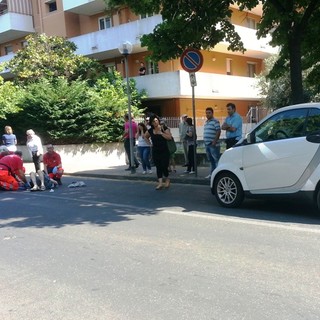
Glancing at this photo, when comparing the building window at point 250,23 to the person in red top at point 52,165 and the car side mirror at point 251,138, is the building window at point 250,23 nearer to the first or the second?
the person in red top at point 52,165

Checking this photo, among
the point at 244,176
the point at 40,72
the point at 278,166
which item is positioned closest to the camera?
the point at 278,166

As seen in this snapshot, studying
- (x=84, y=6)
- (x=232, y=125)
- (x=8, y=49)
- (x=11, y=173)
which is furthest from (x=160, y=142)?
(x=8, y=49)

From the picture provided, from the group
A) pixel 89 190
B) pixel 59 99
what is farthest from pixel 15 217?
pixel 59 99

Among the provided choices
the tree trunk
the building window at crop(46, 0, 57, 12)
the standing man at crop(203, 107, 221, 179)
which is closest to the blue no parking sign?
the standing man at crop(203, 107, 221, 179)

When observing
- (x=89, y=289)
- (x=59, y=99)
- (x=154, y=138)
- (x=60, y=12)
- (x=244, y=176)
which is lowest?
(x=89, y=289)

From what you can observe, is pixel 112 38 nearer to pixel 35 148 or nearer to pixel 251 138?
pixel 35 148

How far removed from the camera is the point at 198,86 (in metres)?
25.2

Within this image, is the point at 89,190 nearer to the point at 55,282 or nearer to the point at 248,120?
the point at 55,282

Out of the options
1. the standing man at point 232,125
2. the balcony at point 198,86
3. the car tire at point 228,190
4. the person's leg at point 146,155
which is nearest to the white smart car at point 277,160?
the car tire at point 228,190

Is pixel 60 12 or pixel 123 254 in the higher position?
pixel 60 12

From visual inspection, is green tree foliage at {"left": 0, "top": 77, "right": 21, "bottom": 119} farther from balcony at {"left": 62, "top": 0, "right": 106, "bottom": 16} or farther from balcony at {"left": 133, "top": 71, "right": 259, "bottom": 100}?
balcony at {"left": 62, "top": 0, "right": 106, "bottom": 16}

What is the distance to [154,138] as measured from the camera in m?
10.6

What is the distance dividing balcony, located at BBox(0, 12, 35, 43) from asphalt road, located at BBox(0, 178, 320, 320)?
89.9ft

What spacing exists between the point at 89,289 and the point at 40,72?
20.9 m
